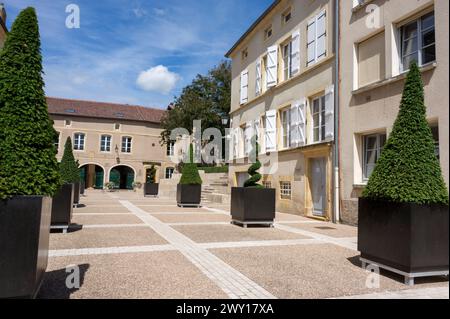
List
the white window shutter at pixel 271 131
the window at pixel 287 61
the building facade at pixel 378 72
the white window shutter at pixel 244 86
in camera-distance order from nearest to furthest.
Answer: the building facade at pixel 378 72 < the window at pixel 287 61 < the white window shutter at pixel 271 131 < the white window shutter at pixel 244 86

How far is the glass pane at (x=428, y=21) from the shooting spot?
7.94 meters

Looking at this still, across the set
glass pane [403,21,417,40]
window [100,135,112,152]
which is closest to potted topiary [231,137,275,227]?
glass pane [403,21,417,40]

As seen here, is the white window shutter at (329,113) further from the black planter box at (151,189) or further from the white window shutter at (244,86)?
the black planter box at (151,189)

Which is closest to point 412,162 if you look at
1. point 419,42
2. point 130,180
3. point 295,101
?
point 419,42

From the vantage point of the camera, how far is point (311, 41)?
1230 cm

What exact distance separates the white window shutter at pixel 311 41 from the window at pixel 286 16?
2005mm

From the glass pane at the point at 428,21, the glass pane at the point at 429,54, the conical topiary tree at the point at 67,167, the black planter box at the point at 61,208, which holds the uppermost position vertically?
the glass pane at the point at 428,21

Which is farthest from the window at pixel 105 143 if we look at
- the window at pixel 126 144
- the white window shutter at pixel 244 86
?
the white window shutter at pixel 244 86

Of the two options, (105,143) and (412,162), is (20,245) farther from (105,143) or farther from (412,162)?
(105,143)

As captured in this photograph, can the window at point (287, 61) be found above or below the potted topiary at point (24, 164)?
above

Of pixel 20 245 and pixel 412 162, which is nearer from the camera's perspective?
pixel 20 245

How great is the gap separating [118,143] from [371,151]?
98.0ft

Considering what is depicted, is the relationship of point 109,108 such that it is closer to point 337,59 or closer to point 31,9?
point 337,59

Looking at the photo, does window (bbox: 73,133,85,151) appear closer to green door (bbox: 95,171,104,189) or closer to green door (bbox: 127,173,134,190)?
green door (bbox: 95,171,104,189)
